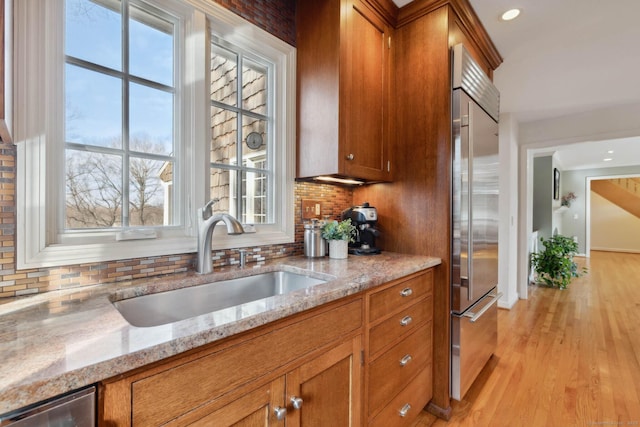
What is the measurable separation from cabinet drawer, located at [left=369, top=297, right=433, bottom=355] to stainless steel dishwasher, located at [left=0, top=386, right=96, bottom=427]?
3.20 ft

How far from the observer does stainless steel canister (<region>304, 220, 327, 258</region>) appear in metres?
1.73

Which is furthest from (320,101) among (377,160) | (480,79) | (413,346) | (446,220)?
(413,346)

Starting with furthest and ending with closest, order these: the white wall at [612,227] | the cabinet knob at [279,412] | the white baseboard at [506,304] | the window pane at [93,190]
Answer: the white wall at [612,227], the white baseboard at [506,304], the window pane at [93,190], the cabinet knob at [279,412]

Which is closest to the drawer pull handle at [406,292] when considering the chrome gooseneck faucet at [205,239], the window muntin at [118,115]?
the chrome gooseneck faucet at [205,239]

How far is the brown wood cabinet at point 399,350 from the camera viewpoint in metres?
1.27

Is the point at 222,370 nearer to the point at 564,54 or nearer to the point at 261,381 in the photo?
the point at 261,381

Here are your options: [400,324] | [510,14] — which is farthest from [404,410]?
[510,14]

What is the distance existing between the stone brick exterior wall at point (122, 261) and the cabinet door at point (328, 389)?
731 mm

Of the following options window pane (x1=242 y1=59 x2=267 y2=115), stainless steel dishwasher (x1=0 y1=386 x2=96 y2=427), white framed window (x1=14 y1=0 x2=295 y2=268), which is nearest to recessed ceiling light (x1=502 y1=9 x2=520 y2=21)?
white framed window (x1=14 y1=0 x2=295 y2=268)

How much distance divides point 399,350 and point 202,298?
97 centimetres

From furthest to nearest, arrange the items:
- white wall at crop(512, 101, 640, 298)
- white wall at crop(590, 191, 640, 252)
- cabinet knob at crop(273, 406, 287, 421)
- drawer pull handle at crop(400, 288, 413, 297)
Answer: white wall at crop(590, 191, 640, 252) → white wall at crop(512, 101, 640, 298) → drawer pull handle at crop(400, 288, 413, 297) → cabinet knob at crop(273, 406, 287, 421)

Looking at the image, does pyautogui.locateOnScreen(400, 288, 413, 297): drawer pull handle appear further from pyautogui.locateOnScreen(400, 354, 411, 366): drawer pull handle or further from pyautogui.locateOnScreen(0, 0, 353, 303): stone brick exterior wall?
pyautogui.locateOnScreen(0, 0, 353, 303): stone brick exterior wall

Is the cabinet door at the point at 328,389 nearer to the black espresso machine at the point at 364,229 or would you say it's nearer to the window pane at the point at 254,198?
the black espresso machine at the point at 364,229

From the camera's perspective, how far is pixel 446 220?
5.58 feet
